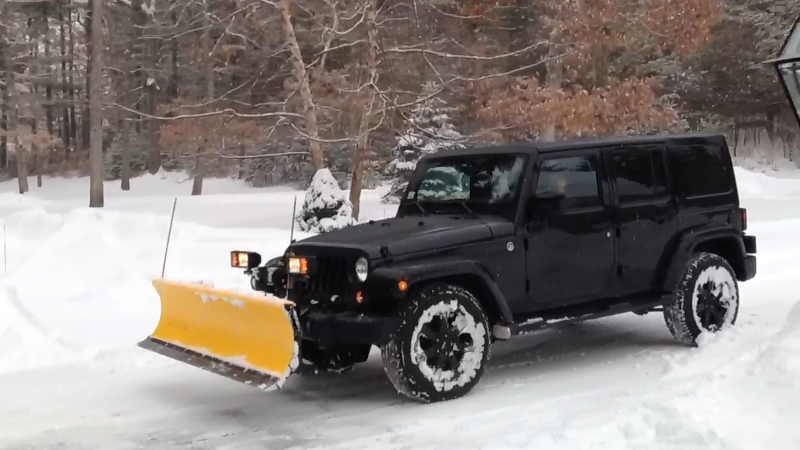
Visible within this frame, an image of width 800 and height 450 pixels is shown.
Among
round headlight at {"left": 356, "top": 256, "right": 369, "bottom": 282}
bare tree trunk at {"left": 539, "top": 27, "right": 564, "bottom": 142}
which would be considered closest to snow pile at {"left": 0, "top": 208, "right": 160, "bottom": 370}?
round headlight at {"left": 356, "top": 256, "right": 369, "bottom": 282}

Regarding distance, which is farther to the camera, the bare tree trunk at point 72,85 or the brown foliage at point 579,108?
the bare tree trunk at point 72,85

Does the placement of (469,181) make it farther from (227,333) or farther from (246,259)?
(227,333)

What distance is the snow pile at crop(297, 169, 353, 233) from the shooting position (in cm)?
1419

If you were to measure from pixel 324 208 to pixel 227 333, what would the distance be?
8.63 metres

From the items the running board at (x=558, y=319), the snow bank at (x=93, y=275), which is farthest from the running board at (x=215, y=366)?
the running board at (x=558, y=319)

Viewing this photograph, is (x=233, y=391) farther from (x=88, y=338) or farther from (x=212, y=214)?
→ (x=212, y=214)

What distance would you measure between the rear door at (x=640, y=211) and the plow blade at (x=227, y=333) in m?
3.07

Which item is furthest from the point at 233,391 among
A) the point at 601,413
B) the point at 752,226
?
the point at 752,226

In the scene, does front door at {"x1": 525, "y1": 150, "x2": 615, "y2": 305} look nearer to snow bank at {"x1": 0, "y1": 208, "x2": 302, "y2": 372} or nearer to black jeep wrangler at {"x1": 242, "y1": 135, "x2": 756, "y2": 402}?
black jeep wrangler at {"x1": 242, "y1": 135, "x2": 756, "y2": 402}

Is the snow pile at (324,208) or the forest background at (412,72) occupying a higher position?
the forest background at (412,72)

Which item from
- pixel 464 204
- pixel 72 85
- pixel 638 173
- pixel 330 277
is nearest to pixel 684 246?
pixel 638 173

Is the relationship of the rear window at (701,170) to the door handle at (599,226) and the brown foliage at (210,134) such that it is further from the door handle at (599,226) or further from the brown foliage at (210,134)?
the brown foliage at (210,134)

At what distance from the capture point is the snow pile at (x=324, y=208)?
46.5 ft

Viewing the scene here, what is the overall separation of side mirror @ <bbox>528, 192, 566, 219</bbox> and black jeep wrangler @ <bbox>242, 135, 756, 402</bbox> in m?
0.01
